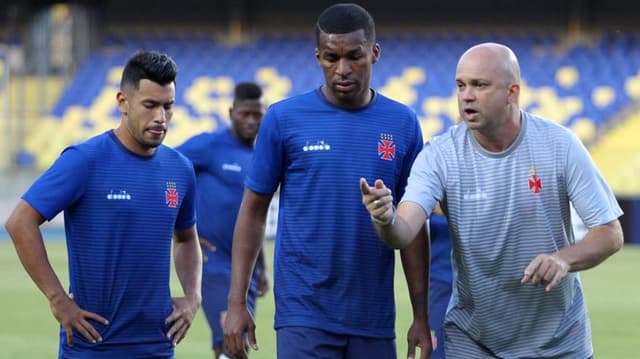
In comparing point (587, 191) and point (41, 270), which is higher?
point (587, 191)

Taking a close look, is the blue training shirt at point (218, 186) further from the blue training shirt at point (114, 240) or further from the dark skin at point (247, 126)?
the blue training shirt at point (114, 240)

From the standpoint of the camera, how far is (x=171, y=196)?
5949 millimetres

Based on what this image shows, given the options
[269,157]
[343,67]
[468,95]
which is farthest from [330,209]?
[468,95]

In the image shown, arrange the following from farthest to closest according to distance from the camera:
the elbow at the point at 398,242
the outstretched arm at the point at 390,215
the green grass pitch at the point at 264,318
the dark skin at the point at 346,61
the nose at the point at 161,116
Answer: the green grass pitch at the point at 264,318 → the nose at the point at 161,116 → the dark skin at the point at 346,61 → the elbow at the point at 398,242 → the outstretched arm at the point at 390,215

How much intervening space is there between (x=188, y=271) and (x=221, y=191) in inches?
144

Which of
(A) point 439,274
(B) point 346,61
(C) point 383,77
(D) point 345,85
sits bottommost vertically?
(A) point 439,274

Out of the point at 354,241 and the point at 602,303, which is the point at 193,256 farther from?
the point at 602,303

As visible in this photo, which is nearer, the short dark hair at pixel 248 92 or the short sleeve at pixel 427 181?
the short sleeve at pixel 427 181

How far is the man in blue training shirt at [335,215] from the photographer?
5777 mm

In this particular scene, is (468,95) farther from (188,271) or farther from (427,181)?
(188,271)

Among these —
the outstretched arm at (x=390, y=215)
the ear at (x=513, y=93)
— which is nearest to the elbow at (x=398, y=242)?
the outstretched arm at (x=390, y=215)

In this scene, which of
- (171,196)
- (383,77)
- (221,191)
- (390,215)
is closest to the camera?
(390,215)

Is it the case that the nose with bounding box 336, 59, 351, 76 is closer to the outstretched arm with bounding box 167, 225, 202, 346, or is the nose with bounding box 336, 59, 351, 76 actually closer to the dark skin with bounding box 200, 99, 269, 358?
the outstretched arm with bounding box 167, 225, 202, 346

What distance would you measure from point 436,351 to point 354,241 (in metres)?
2.30
